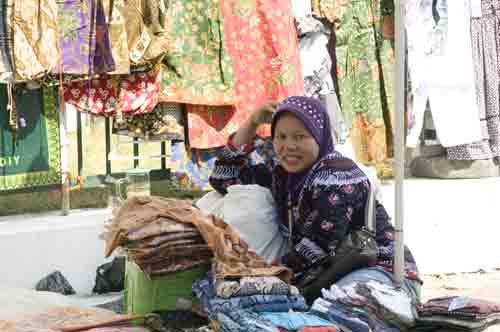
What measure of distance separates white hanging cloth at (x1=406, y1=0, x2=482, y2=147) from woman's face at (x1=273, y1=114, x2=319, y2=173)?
3176 millimetres

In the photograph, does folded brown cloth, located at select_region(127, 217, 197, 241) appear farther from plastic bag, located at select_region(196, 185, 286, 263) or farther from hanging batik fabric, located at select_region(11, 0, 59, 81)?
hanging batik fabric, located at select_region(11, 0, 59, 81)

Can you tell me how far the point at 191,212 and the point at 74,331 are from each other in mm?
554

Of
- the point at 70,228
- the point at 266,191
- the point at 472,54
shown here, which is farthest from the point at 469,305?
the point at 472,54

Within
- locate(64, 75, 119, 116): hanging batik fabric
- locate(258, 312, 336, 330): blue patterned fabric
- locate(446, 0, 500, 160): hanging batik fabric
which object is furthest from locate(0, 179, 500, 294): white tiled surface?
locate(258, 312, 336, 330): blue patterned fabric

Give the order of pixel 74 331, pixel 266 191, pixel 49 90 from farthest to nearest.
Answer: pixel 49 90 < pixel 266 191 < pixel 74 331

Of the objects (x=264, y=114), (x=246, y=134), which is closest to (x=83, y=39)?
(x=246, y=134)

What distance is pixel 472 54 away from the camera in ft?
21.1

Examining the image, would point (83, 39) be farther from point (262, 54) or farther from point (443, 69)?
point (443, 69)

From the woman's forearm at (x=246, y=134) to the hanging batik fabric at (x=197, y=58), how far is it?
161cm

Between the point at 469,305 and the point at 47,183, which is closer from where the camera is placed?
the point at 469,305

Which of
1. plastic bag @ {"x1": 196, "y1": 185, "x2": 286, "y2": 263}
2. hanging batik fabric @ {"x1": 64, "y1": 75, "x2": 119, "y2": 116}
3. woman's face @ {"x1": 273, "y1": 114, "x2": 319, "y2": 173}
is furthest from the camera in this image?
hanging batik fabric @ {"x1": 64, "y1": 75, "x2": 119, "y2": 116}

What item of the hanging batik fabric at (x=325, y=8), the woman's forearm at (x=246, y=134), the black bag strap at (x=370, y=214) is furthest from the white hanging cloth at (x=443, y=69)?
the black bag strap at (x=370, y=214)

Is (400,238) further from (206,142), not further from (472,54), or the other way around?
(472,54)

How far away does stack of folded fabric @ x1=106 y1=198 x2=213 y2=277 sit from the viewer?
277 centimetres
